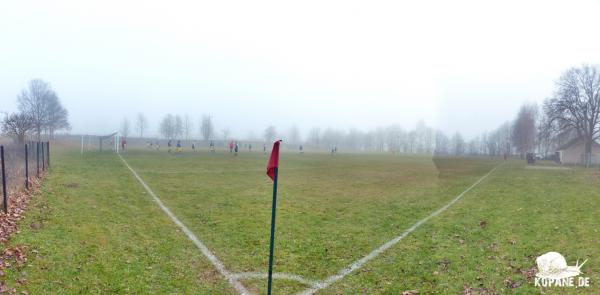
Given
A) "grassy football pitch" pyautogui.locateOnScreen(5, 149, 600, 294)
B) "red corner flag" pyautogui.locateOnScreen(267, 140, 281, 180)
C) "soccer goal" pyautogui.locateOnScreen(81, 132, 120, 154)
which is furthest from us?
"soccer goal" pyautogui.locateOnScreen(81, 132, 120, 154)

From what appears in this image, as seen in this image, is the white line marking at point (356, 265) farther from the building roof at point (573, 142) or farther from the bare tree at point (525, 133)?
the bare tree at point (525, 133)

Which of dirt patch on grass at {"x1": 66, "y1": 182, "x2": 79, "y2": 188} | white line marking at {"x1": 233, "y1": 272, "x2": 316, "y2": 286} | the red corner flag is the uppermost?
the red corner flag

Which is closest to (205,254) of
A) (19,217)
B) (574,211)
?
(19,217)

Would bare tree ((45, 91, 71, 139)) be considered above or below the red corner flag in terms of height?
above

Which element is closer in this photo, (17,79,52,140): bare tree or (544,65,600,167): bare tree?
(544,65,600,167): bare tree

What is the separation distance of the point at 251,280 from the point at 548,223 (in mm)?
9296

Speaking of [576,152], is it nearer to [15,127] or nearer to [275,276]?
[275,276]

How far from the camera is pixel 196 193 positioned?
1553cm

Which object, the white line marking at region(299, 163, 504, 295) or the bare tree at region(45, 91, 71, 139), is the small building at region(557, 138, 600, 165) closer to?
the white line marking at region(299, 163, 504, 295)

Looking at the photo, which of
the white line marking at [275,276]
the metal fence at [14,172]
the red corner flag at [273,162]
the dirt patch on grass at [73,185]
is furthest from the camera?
the dirt patch on grass at [73,185]

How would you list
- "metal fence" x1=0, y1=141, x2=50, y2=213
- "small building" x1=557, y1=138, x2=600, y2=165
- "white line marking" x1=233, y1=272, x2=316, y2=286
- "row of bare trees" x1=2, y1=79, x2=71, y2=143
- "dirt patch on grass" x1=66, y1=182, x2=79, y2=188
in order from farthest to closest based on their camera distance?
"row of bare trees" x1=2, y1=79, x2=71, y2=143
"small building" x1=557, y1=138, x2=600, y2=165
"dirt patch on grass" x1=66, y1=182, x2=79, y2=188
"metal fence" x1=0, y1=141, x2=50, y2=213
"white line marking" x1=233, y1=272, x2=316, y2=286

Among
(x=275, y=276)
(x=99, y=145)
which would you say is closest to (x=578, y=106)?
(x=275, y=276)

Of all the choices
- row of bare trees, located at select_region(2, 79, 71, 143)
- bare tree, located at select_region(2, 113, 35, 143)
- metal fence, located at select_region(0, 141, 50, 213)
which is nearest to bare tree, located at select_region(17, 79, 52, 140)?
row of bare trees, located at select_region(2, 79, 71, 143)

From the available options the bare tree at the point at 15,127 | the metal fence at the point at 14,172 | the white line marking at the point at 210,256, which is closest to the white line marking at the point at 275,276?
the white line marking at the point at 210,256
